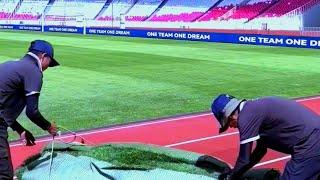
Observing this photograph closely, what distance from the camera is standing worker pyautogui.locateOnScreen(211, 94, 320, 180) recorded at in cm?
474

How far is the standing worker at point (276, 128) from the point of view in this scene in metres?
4.74

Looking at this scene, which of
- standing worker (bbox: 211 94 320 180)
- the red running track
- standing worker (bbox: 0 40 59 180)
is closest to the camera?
standing worker (bbox: 211 94 320 180)

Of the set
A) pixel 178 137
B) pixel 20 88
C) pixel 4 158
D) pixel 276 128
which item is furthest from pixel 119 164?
pixel 178 137

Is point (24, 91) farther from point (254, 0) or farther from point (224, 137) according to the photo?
point (254, 0)

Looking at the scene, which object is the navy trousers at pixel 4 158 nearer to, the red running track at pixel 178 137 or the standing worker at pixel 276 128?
the standing worker at pixel 276 128

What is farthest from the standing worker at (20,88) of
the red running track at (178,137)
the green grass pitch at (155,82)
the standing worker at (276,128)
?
the green grass pitch at (155,82)

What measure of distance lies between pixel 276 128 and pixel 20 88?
102 inches

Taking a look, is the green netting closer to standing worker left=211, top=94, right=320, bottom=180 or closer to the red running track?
standing worker left=211, top=94, right=320, bottom=180

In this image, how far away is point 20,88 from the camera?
5.66 m

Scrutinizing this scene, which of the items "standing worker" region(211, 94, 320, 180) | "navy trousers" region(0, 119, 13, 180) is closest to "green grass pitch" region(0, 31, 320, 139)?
"navy trousers" region(0, 119, 13, 180)

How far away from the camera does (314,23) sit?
174ft

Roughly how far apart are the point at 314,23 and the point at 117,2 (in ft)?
115

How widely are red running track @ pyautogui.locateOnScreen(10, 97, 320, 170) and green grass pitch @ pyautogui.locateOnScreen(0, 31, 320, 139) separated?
0.67 meters

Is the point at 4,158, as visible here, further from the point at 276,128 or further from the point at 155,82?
the point at 155,82
